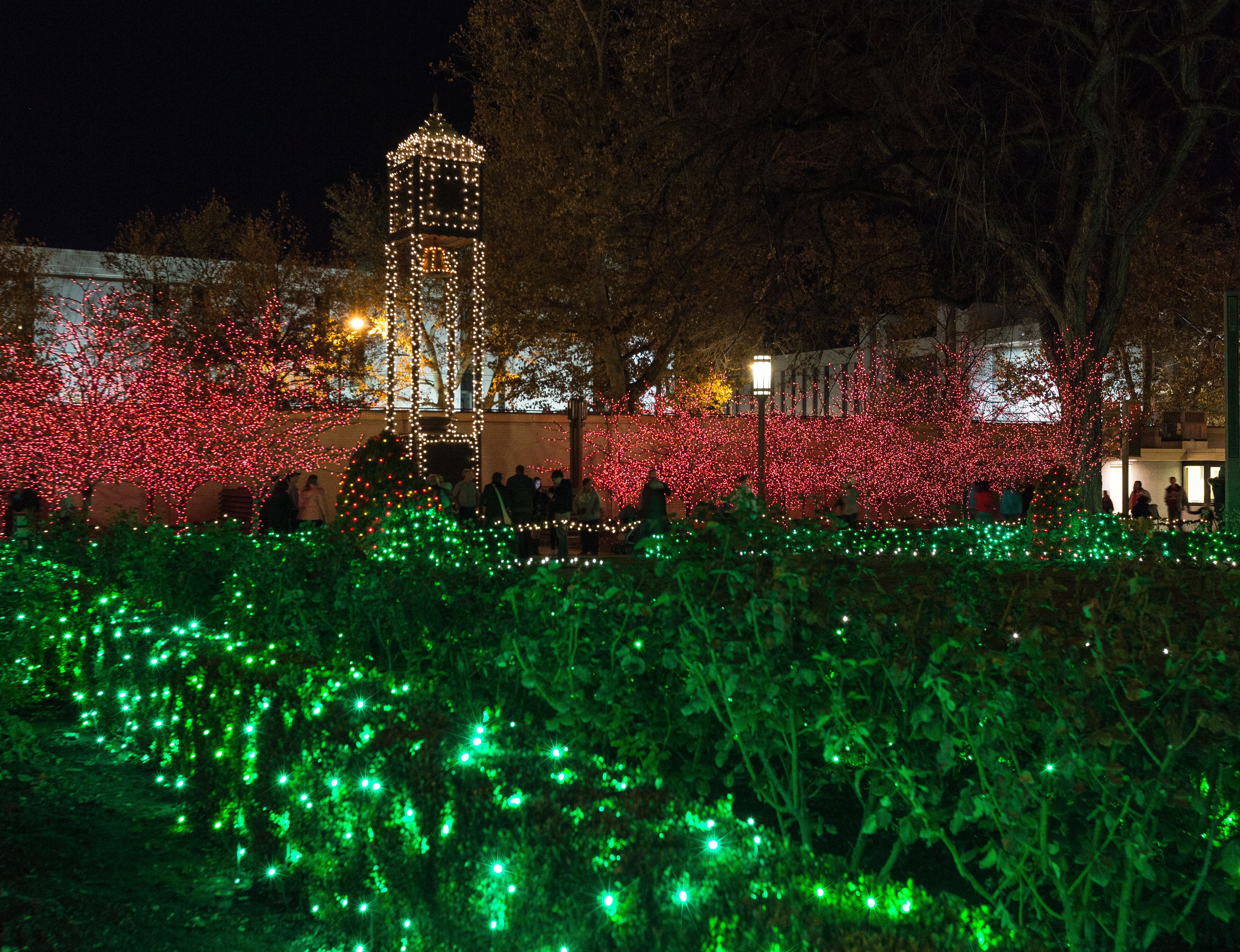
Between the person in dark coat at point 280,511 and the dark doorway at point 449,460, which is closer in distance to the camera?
the person in dark coat at point 280,511

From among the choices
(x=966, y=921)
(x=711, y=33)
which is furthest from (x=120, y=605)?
(x=711, y=33)

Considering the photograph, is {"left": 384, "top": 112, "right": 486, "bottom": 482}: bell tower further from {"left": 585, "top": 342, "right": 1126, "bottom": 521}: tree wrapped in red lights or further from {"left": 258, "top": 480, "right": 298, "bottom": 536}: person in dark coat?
{"left": 585, "top": 342, "right": 1126, "bottom": 521}: tree wrapped in red lights

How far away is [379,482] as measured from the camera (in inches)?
467

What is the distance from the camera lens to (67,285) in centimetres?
3916

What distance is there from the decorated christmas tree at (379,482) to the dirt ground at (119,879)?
5.80 metres

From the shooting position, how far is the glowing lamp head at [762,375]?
1659 cm

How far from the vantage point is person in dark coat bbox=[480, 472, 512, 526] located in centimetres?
1672

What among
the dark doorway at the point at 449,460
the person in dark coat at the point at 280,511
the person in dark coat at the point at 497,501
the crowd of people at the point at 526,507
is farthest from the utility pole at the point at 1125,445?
the person in dark coat at the point at 280,511

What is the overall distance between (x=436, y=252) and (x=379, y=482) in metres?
11.9

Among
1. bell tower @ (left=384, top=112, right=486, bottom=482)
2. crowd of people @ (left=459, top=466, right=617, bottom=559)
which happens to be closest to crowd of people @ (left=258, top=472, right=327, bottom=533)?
bell tower @ (left=384, top=112, right=486, bottom=482)

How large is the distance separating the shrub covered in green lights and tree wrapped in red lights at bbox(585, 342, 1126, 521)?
16.2 metres

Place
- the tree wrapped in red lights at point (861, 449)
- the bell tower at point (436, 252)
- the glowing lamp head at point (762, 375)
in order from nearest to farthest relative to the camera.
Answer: the glowing lamp head at point (762, 375) < the bell tower at point (436, 252) < the tree wrapped in red lights at point (861, 449)

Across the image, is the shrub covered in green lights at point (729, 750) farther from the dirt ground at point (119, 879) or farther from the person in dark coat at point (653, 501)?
the person in dark coat at point (653, 501)

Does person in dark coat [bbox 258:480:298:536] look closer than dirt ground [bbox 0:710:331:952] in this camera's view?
No
